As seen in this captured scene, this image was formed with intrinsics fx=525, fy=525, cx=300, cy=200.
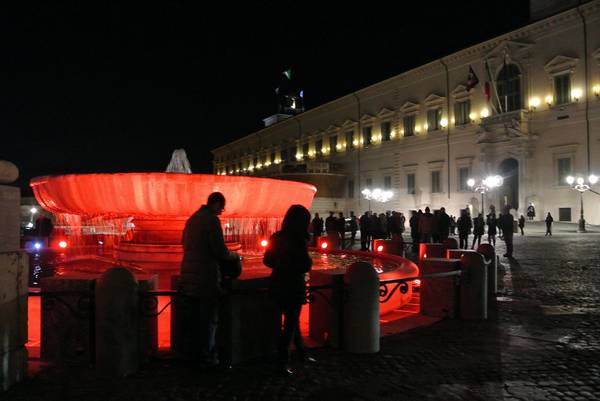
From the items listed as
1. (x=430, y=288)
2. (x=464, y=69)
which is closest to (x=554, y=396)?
(x=430, y=288)

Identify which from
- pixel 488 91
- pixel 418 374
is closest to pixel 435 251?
pixel 418 374

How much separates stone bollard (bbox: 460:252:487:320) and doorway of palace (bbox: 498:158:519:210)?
31.0m

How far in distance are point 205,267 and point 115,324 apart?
920 mm

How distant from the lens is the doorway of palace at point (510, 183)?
3553cm

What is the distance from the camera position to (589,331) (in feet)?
20.5

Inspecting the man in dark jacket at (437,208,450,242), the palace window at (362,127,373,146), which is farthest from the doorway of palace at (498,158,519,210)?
the man in dark jacket at (437,208,450,242)

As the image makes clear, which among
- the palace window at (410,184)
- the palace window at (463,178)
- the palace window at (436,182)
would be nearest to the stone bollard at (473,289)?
the palace window at (463,178)

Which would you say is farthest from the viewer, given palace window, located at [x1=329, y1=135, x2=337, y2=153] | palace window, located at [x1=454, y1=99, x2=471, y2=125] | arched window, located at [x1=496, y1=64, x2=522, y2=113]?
palace window, located at [x1=329, y1=135, x2=337, y2=153]

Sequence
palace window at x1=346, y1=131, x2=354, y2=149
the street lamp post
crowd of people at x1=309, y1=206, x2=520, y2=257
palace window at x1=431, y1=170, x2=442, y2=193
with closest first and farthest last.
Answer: crowd of people at x1=309, y1=206, x2=520, y2=257, the street lamp post, palace window at x1=431, y1=170, x2=442, y2=193, palace window at x1=346, y1=131, x2=354, y2=149

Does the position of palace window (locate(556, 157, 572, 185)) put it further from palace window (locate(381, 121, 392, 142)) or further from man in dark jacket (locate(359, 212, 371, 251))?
man in dark jacket (locate(359, 212, 371, 251))

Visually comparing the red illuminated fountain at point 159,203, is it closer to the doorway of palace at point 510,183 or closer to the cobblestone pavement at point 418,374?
the cobblestone pavement at point 418,374

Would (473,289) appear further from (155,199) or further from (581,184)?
(581,184)

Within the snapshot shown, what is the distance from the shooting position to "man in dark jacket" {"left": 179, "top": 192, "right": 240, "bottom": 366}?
14.4ft

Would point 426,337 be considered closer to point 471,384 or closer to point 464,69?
point 471,384
